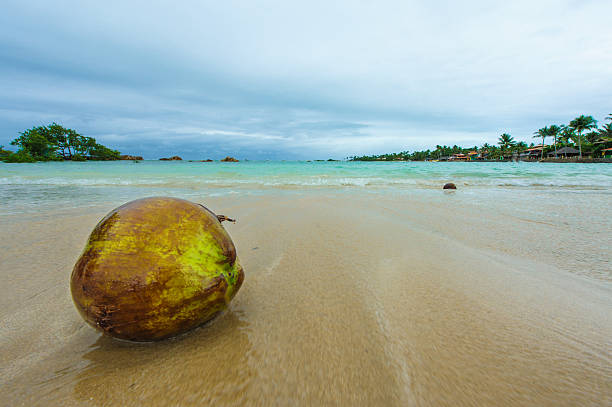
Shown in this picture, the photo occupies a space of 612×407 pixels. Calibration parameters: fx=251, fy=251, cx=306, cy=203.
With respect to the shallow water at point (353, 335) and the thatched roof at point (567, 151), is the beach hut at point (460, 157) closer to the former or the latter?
the thatched roof at point (567, 151)

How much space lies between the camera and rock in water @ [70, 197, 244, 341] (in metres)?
1.10

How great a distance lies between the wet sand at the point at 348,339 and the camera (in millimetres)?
1084

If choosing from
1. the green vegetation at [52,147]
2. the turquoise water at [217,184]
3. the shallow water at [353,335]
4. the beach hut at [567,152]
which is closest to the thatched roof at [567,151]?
the beach hut at [567,152]

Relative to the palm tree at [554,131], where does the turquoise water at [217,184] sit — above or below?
below

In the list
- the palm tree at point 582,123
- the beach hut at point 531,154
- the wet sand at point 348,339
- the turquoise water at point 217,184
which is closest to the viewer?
the wet sand at point 348,339

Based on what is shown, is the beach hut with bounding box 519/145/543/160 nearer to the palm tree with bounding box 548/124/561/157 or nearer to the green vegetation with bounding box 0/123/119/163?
the palm tree with bounding box 548/124/561/157

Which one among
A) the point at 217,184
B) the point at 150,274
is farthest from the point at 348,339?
the point at 217,184

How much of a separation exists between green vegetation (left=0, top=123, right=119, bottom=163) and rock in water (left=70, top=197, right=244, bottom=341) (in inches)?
2215

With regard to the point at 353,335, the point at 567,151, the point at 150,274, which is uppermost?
the point at 567,151

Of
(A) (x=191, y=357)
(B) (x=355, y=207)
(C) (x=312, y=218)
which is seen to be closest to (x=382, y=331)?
(A) (x=191, y=357)

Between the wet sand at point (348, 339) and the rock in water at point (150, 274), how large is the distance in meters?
0.23

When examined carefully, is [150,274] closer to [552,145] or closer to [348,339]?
[348,339]

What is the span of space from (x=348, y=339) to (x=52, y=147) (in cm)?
6781

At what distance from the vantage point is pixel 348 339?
1.42 m
